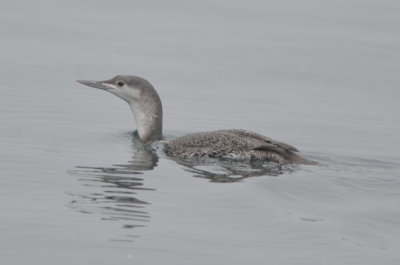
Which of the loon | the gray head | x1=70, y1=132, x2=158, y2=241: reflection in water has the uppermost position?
the gray head

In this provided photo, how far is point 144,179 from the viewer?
10555mm

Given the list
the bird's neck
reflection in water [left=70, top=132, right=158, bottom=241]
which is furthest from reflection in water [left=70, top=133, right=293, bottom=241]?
the bird's neck

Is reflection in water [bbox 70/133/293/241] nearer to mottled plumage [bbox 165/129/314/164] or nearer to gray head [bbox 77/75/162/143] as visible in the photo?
mottled plumage [bbox 165/129/314/164]

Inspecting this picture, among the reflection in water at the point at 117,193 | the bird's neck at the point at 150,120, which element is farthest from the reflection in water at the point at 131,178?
the bird's neck at the point at 150,120

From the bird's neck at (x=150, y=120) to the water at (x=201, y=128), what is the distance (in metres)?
0.27

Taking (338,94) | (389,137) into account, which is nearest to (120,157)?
(389,137)

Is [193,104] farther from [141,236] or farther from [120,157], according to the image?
[141,236]

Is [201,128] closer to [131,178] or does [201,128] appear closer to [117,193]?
[131,178]

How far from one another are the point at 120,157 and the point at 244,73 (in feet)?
20.1

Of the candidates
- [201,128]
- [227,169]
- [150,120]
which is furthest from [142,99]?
[227,169]

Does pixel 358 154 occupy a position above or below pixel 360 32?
below

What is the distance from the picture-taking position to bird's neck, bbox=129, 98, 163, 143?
13.0 metres

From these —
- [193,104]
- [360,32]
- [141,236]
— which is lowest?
[141,236]

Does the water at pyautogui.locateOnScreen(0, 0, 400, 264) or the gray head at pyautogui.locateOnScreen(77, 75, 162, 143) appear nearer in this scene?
the water at pyautogui.locateOnScreen(0, 0, 400, 264)
